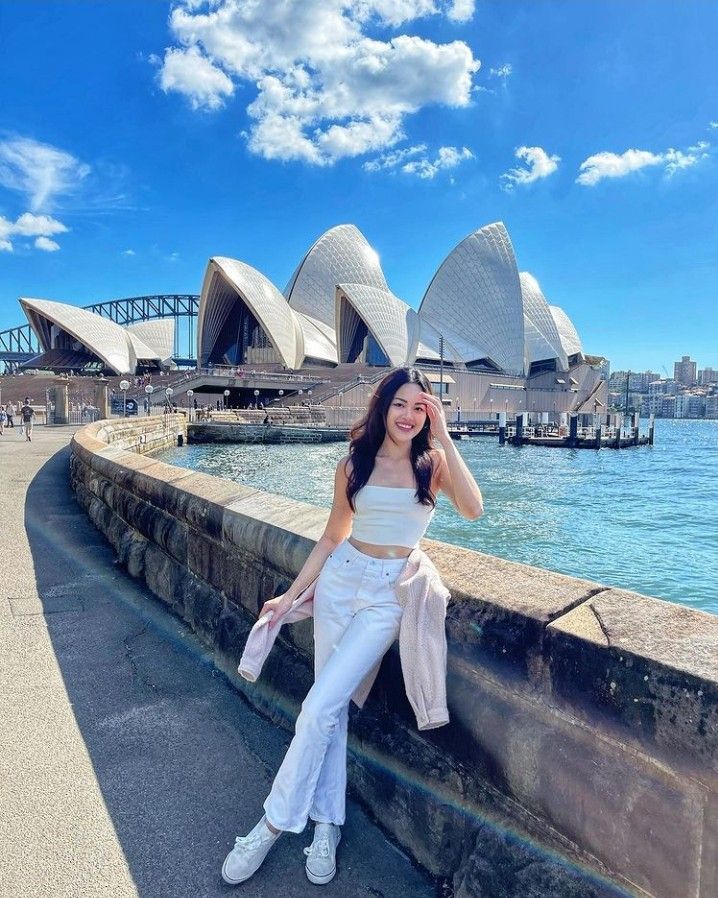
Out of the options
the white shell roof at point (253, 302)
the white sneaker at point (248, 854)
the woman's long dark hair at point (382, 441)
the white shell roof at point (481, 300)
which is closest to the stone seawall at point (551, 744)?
the woman's long dark hair at point (382, 441)

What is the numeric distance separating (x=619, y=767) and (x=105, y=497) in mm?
5039

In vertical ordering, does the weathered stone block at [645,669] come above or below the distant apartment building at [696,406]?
below

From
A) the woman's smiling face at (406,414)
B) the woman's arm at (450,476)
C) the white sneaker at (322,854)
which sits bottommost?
the white sneaker at (322,854)

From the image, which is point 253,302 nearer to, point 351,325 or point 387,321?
point 351,325

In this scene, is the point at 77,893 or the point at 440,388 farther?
the point at 440,388

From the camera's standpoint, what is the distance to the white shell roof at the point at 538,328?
7088 cm

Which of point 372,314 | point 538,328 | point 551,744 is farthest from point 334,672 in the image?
point 538,328

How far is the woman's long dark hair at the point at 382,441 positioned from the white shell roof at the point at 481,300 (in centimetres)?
6357

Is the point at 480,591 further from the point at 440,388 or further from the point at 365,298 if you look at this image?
the point at 365,298

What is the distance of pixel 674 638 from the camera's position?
125 cm

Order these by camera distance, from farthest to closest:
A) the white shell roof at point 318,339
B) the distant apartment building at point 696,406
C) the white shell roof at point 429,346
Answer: the distant apartment building at point 696,406 < the white shell roof at point 429,346 < the white shell roof at point 318,339

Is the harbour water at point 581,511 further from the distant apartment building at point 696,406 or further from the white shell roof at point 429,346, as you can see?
Result: the distant apartment building at point 696,406

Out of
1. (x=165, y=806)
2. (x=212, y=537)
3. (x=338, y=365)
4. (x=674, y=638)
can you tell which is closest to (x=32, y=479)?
(x=212, y=537)

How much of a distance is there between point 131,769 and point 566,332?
8322cm
